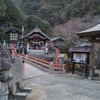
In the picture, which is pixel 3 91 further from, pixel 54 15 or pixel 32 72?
pixel 54 15

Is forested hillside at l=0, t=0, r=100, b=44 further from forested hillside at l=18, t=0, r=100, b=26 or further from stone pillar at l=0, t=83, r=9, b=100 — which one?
stone pillar at l=0, t=83, r=9, b=100

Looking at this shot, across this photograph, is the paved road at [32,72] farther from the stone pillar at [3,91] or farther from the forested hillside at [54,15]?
the forested hillside at [54,15]

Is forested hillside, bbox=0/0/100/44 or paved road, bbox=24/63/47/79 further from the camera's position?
forested hillside, bbox=0/0/100/44

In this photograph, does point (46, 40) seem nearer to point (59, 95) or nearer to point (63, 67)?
point (63, 67)

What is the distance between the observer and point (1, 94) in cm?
312

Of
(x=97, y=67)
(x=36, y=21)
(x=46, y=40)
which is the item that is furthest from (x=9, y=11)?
(x=97, y=67)

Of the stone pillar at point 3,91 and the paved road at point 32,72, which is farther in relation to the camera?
the paved road at point 32,72

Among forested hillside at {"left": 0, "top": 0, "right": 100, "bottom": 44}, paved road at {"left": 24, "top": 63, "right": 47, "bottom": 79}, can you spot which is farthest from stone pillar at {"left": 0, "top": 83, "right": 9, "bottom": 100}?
forested hillside at {"left": 0, "top": 0, "right": 100, "bottom": 44}

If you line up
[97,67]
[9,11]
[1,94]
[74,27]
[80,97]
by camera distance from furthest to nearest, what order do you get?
1. [9,11]
2. [74,27]
3. [97,67]
4. [80,97]
5. [1,94]

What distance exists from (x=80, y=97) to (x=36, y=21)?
27874 millimetres

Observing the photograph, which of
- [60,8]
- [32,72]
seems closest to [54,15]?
[60,8]

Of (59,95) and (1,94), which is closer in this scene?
(1,94)

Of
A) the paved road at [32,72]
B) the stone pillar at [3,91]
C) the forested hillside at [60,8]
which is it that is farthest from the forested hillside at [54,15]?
the stone pillar at [3,91]

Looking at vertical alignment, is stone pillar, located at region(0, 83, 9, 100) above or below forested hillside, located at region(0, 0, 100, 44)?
below
